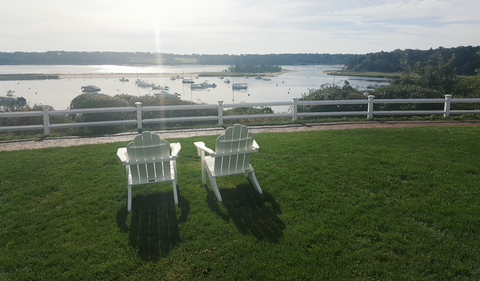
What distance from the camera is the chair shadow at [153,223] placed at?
385 cm

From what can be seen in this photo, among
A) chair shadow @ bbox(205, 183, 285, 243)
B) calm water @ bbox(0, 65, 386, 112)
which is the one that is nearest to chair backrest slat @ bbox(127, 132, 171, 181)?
chair shadow @ bbox(205, 183, 285, 243)

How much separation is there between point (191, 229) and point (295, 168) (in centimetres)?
283

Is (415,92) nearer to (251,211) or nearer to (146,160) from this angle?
(251,211)

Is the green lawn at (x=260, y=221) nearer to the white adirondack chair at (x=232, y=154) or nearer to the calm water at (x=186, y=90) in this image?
the white adirondack chair at (x=232, y=154)

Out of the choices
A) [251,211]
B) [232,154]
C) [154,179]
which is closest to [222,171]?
[232,154]

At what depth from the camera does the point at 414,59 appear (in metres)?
54.4

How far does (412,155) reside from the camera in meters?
7.09

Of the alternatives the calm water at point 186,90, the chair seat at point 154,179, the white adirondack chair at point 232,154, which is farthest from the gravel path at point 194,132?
the calm water at point 186,90

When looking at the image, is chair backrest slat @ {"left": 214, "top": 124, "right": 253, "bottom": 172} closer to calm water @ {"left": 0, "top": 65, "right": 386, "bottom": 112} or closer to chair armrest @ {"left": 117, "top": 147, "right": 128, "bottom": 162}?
chair armrest @ {"left": 117, "top": 147, "right": 128, "bottom": 162}

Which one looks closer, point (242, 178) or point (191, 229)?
point (191, 229)

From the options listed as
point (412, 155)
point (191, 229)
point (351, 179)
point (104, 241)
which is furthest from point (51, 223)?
point (412, 155)

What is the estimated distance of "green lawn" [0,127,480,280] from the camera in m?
3.45

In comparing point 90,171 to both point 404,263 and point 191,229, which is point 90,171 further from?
point 404,263

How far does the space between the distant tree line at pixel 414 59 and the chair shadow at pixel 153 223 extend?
38.1 metres
